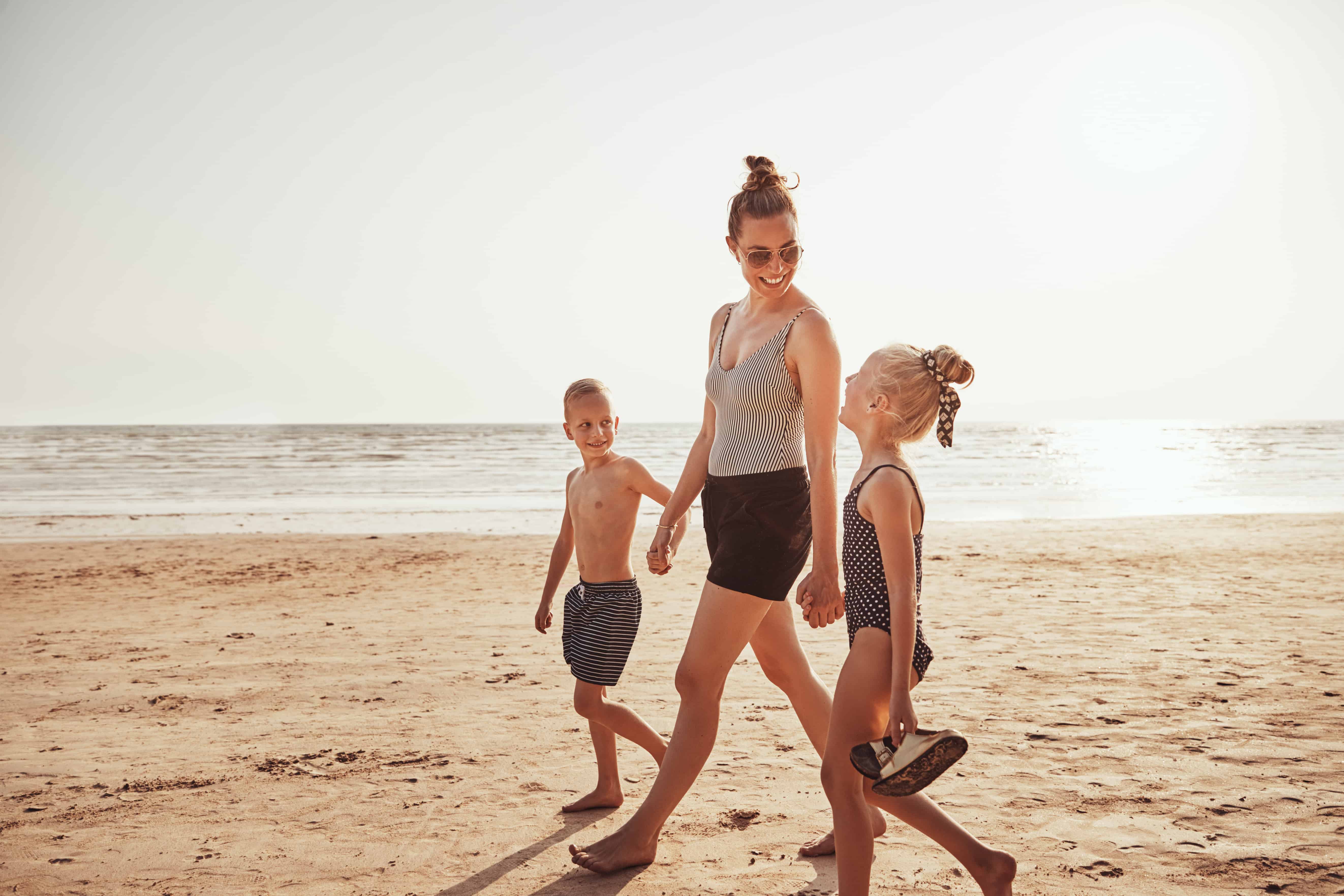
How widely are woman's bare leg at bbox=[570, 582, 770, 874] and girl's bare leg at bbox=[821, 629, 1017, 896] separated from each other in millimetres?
413

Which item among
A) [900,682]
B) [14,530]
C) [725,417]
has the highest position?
[725,417]

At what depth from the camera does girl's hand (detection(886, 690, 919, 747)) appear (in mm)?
2158

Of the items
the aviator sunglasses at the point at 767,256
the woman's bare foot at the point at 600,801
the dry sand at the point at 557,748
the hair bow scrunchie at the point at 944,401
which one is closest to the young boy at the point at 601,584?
the woman's bare foot at the point at 600,801

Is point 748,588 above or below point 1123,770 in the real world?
above

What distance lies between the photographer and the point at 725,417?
282cm

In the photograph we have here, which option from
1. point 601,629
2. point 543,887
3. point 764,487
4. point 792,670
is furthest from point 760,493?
point 543,887

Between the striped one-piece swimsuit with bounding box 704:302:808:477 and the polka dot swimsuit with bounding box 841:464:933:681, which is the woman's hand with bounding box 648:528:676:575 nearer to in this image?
the striped one-piece swimsuit with bounding box 704:302:808:477

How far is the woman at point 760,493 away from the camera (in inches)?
103

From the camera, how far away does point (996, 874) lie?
92.1 inches

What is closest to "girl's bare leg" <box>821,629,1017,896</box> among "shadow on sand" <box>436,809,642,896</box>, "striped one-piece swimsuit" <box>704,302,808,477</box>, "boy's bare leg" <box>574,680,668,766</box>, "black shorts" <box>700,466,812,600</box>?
"black shorts" <box>700,466,812,600</box>

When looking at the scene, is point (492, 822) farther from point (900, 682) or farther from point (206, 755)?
point (900, 682)

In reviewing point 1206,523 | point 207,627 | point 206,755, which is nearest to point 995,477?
point 1206,523

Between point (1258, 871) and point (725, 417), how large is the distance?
91.0 inches

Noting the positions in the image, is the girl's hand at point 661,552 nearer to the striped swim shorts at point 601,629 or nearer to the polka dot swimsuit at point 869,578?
the striped swim shorts at point 601,629
